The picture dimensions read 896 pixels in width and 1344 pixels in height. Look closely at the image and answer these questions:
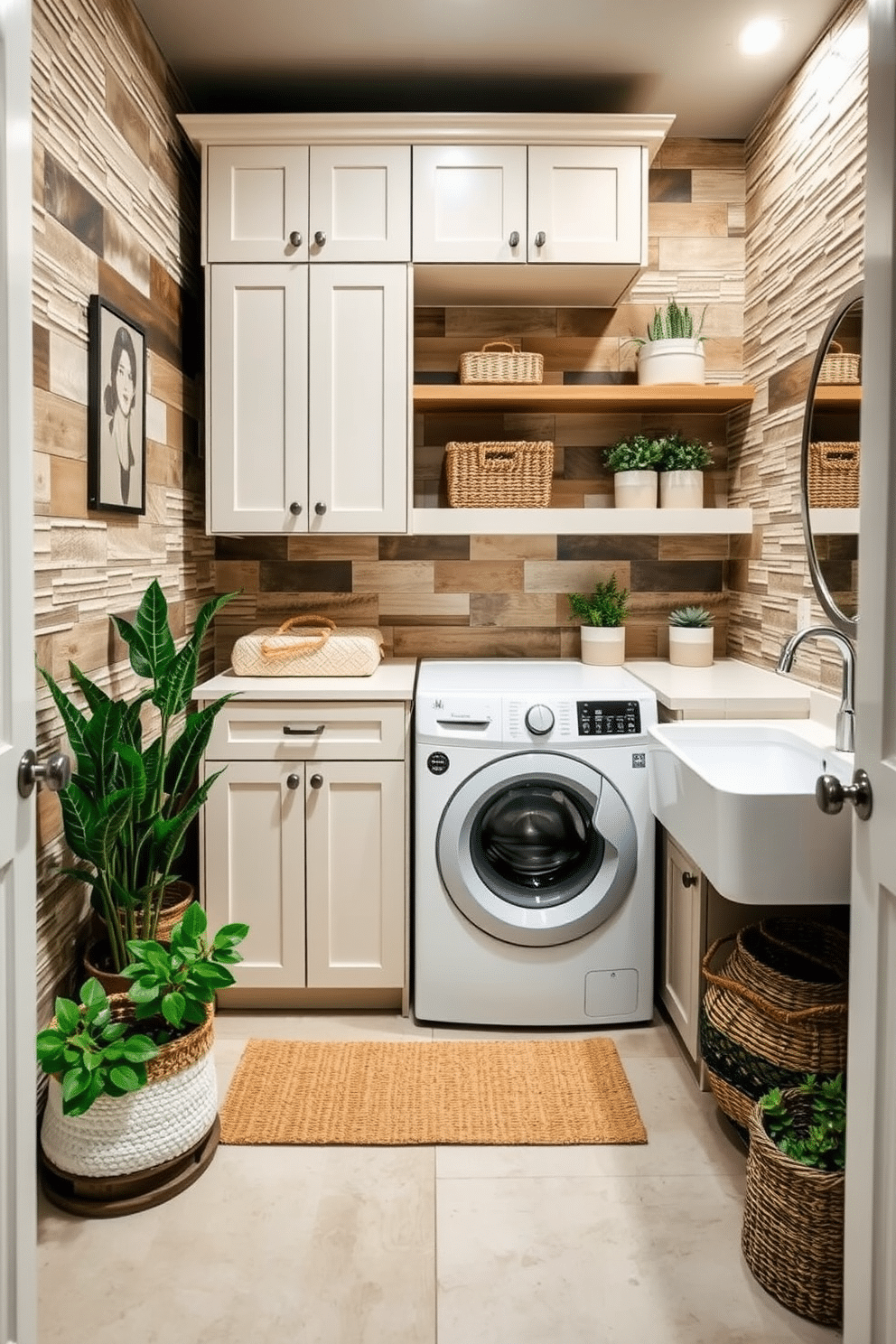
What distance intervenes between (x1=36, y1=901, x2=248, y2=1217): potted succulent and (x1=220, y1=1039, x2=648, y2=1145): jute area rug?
260 mm

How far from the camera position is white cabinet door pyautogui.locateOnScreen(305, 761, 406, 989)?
109 inches

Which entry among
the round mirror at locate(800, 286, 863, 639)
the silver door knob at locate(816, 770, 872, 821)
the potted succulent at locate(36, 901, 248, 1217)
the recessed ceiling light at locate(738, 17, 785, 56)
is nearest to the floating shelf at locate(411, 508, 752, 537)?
the round mirror at locate(800, 286, 863, 639)

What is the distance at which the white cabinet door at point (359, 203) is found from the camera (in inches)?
114

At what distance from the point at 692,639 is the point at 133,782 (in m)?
1.79

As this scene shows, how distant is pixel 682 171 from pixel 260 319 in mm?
1475

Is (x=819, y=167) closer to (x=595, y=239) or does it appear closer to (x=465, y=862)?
(x=595, y=239)

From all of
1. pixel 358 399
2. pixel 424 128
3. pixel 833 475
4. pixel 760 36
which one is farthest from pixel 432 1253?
pixel 760 36

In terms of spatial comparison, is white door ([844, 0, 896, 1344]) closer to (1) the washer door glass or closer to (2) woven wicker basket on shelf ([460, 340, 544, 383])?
(1) the washer door glass

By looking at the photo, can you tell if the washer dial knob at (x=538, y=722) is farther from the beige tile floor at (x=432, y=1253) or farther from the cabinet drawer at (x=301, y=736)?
the beige tile floor at (x=432, y=1253)

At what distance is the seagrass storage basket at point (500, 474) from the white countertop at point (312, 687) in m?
0.59

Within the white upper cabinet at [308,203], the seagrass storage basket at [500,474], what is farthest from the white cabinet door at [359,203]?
the seagrass storage basket at [500,474]

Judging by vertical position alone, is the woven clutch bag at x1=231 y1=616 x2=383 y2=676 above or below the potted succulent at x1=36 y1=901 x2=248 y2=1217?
above

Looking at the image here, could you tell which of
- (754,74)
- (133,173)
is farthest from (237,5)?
(754,74)

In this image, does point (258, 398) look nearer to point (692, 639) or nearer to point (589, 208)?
point (589, 208)
